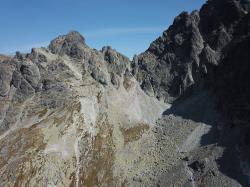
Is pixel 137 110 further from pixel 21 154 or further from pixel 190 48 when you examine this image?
pixel 21 154

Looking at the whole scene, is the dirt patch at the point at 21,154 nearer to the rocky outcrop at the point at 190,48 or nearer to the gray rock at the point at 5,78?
the gray rock at the point at 5,78

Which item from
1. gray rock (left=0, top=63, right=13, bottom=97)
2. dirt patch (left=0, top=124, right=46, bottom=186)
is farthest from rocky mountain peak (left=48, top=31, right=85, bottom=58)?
dirt patch (left=0, top=124, right=46, bottom=186)

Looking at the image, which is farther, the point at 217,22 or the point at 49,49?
the point at 49,49

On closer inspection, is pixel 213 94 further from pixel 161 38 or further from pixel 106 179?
pixel 161 38

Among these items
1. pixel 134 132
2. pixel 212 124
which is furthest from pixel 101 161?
pixel 212 124

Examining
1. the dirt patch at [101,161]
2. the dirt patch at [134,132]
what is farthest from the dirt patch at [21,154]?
the dirt patch at [134,132]

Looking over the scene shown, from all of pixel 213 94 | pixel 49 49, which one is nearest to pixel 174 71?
pixel 213 94

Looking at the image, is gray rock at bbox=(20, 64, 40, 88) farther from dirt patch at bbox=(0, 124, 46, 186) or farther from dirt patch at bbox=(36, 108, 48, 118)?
dirt patch at bbox=(0, 124, 46, 186)

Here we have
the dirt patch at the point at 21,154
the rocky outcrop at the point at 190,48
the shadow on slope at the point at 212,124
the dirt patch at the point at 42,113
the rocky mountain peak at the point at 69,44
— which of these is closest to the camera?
the shadow on slope at the point at 212,124
